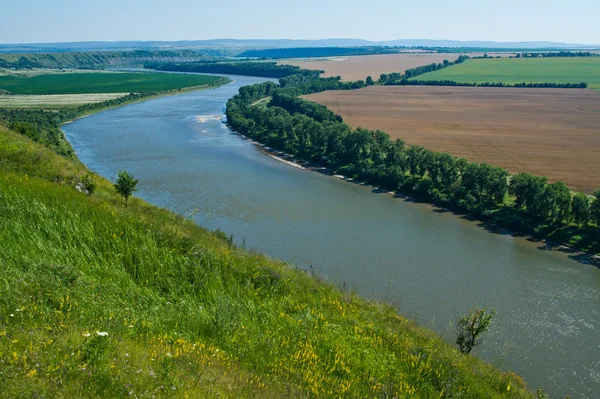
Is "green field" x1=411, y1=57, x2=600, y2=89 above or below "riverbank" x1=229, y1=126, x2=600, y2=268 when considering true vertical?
above

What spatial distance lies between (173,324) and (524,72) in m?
102

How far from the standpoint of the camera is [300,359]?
645 cm

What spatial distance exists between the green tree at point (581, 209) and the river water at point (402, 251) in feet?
9.18

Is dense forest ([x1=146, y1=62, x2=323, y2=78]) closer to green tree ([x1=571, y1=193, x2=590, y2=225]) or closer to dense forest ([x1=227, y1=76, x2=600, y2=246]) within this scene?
dense forest ([x1=227, y1=76, x2=600, y2=246])

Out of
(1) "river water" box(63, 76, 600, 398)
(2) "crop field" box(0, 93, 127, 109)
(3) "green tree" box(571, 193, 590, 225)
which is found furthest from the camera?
(2) "crop field" box(0, 93, 127, 109)

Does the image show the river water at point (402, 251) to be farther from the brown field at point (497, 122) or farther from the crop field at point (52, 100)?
the crop field at point (52, 100)

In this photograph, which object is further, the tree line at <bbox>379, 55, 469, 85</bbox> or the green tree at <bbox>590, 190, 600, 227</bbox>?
the tree line at <bbox>379, 55, 469, 85</bbox>

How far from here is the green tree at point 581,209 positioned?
22.3 meters

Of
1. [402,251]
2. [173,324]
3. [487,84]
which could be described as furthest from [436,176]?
[487,84]

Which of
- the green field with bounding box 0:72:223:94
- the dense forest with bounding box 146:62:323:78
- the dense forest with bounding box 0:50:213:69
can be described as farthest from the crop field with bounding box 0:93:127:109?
the dense forest with bounding box 0:50:213:69

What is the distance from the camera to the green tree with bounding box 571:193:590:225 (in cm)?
2230

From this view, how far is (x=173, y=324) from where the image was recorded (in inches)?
254

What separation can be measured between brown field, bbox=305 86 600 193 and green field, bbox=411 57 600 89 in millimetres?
12259

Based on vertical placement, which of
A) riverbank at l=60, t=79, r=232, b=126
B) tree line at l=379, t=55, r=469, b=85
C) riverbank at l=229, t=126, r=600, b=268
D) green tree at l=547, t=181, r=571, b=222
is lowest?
riverbank at l=229, t=126, r=600, b=268
